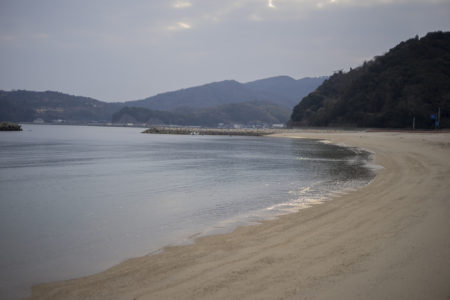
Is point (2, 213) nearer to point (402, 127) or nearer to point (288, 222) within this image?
point (288, 222)

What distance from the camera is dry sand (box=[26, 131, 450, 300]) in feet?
12.6

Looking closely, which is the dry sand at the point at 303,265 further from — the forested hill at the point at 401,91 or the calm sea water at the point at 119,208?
the forested hill at the point at 401,91

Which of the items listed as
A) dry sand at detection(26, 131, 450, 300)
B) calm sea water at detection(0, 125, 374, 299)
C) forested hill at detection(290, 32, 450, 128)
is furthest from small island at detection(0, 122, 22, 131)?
dry sand at detection(26, 131, 450, 300)

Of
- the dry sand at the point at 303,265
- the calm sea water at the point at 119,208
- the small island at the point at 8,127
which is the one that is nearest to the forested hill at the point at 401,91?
the calm sea water at the point at 119,208

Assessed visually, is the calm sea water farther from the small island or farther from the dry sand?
the small island

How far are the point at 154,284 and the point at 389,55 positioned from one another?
87980 mm

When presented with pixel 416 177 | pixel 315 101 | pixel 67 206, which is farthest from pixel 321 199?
pixel 315 101

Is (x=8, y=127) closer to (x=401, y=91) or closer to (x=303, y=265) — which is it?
(x=401, y=91)

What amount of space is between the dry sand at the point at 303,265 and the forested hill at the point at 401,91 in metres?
62.6

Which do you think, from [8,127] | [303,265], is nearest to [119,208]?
[303,265]

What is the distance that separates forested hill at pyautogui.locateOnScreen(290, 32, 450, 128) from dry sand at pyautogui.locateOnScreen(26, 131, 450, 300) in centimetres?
6263

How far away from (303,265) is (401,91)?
243 feet

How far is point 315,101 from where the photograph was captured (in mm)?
103000

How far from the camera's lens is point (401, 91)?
68.4m
